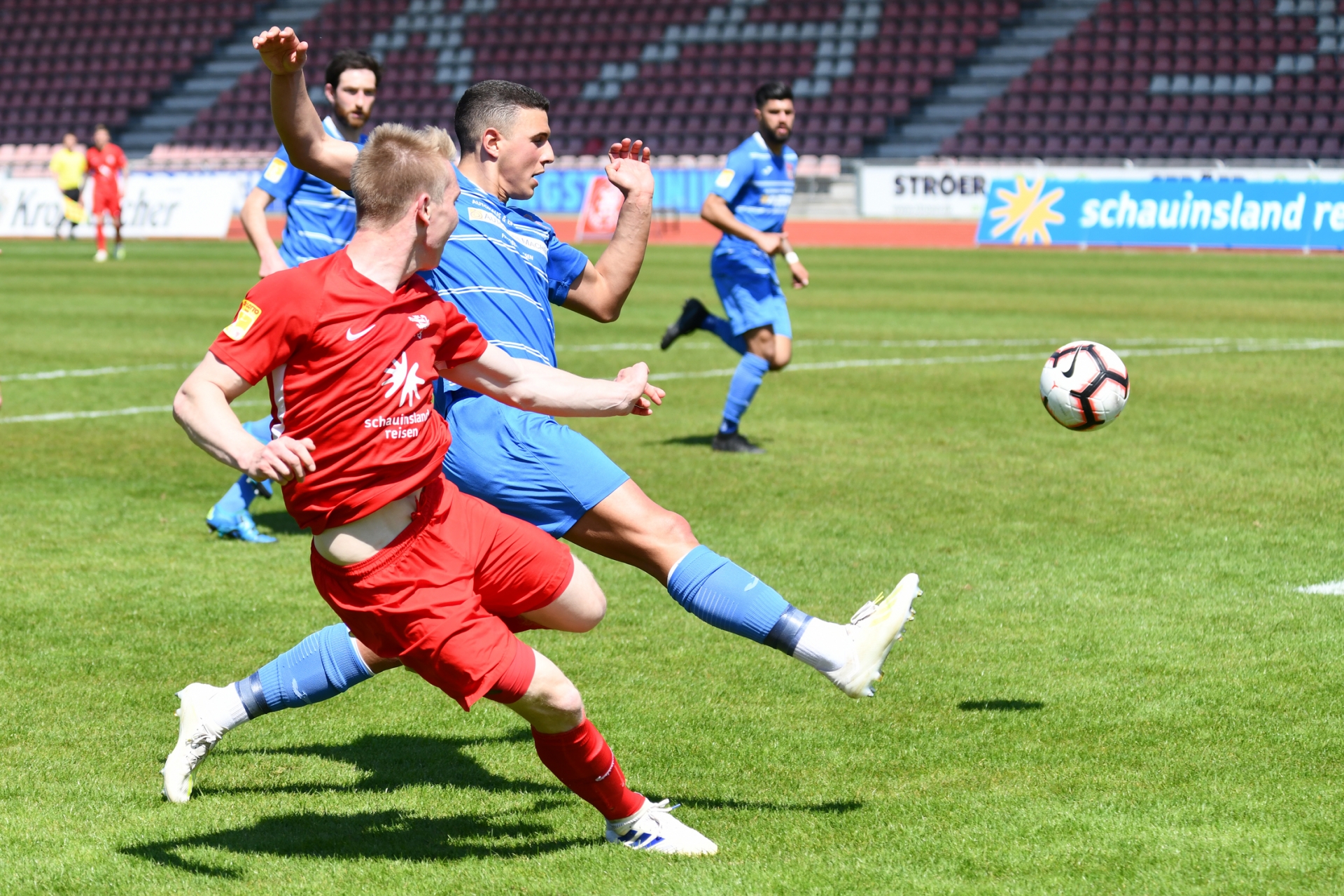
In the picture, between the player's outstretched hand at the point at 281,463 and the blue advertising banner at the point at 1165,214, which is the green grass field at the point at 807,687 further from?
the blue advertising banner at the point at 1165,214

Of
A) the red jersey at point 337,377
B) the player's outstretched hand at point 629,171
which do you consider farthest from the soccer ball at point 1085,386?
the red jersey at point 337,377

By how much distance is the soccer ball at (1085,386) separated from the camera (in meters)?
6.69

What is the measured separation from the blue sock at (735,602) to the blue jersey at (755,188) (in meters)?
6.73

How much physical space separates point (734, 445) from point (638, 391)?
21.7 feet

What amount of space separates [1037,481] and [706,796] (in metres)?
5.30

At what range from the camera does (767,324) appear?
10836mm

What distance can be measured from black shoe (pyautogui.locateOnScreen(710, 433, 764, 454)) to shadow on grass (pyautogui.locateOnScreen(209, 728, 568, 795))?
218 inches

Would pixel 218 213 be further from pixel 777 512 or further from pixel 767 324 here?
pixel 777 512

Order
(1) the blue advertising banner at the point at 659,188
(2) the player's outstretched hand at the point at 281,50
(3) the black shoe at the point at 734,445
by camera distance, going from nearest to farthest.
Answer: (2) the player's outstretched hand at the point at 281,50 → (3) the black shoe at the point at 734,445 → (1) the blue advertising banner at the point at 659,188

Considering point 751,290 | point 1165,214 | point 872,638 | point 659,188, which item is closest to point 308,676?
point 872,638

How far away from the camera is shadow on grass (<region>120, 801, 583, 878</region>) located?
3.99 meters

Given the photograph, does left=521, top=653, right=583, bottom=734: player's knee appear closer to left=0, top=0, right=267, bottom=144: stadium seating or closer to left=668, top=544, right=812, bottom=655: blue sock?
left=668, top=544, right=812, bottom=655: blue sock

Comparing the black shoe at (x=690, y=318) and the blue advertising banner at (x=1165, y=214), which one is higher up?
the black shoe at (x=690, y=318)

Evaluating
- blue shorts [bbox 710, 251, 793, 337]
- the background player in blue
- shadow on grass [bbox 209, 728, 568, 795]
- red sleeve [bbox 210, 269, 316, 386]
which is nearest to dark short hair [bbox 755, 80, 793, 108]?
blue shorts [bbox 710, 251, 793, 337]
